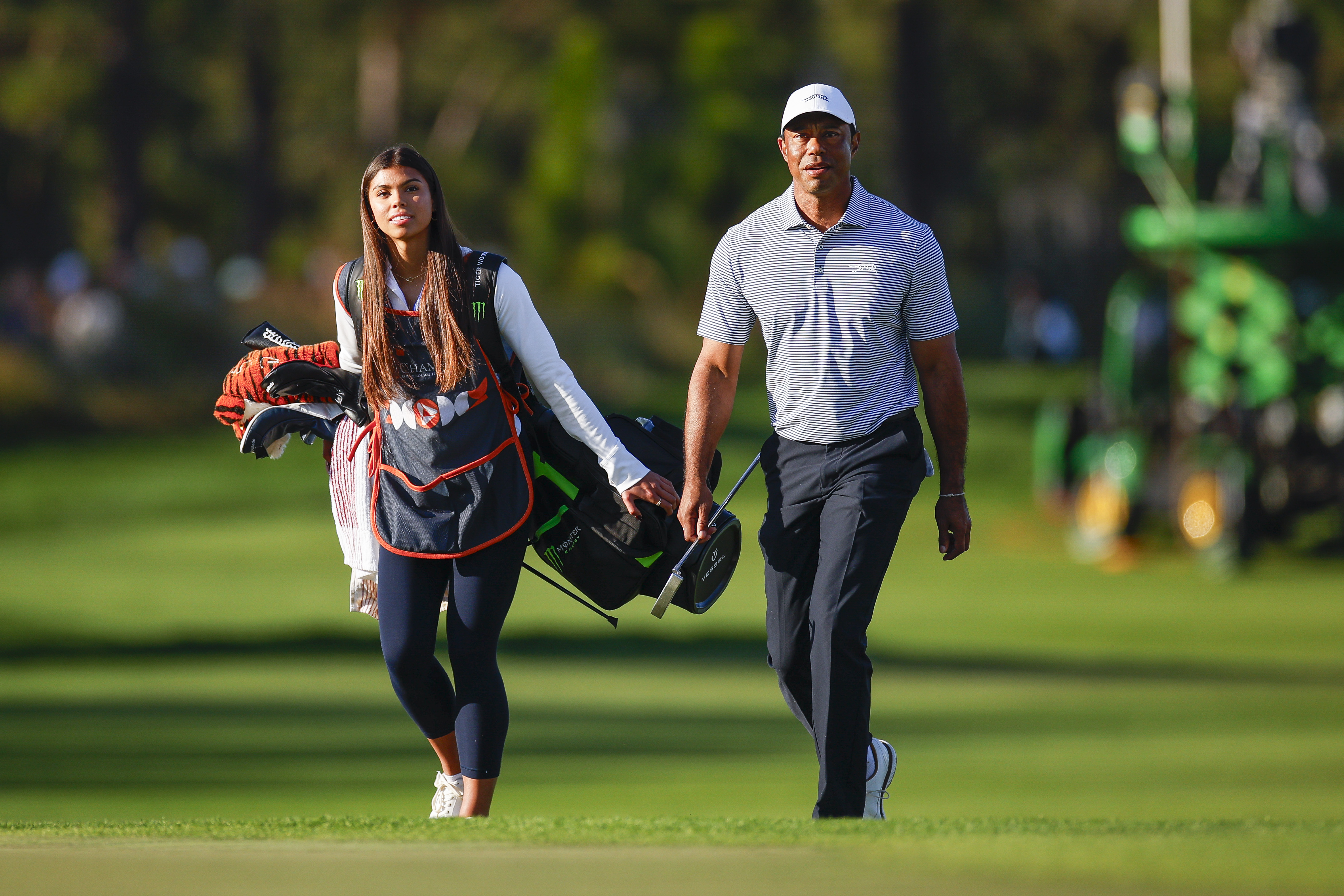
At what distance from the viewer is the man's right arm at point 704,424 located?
5.58 meters

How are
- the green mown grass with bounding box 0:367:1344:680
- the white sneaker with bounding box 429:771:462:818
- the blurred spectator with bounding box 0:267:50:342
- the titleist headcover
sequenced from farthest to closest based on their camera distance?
the blurred spectator with bounding box 0:267:50:342 → the green mown grass with bounding box 0:367:1344:680 → the titleist headcover → the white sneaker with bounding box 429:771:462:818

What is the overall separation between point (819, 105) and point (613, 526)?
1317mm

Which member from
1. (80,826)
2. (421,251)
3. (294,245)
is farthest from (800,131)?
(294,245)

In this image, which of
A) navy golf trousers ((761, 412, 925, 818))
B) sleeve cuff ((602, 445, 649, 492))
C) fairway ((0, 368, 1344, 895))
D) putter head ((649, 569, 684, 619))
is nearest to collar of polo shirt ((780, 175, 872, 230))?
navy golf trousers ((761, 412, 925, 818))

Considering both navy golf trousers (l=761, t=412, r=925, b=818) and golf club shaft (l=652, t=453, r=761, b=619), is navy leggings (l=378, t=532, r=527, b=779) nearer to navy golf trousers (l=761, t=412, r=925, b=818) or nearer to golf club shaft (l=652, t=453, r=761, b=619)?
golf club shaft (l=652, t=453, r=761, b=619)

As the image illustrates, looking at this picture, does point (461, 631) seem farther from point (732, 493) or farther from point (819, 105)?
point (819, 105)

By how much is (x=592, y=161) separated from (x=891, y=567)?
19933mm

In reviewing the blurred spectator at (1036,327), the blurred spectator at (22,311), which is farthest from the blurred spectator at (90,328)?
the blurred spectator at (1036,327)

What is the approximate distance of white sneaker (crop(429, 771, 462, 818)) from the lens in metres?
5.74

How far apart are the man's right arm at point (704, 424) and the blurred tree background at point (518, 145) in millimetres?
22900

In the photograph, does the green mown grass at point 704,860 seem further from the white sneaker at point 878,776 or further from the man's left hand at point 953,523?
the man's left hand at point 953,523

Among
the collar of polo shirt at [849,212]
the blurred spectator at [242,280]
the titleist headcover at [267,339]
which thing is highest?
the blurred spectator at [242,280]

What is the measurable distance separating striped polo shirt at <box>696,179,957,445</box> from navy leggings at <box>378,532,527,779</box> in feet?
2.96

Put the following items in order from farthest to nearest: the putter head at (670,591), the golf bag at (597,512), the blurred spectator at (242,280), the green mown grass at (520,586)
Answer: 1. the blurred spectator at (242,280)
2. the green mown grass at (520,586)
3. the putter head at (670,591)
4. the golf bag at (597,512)
